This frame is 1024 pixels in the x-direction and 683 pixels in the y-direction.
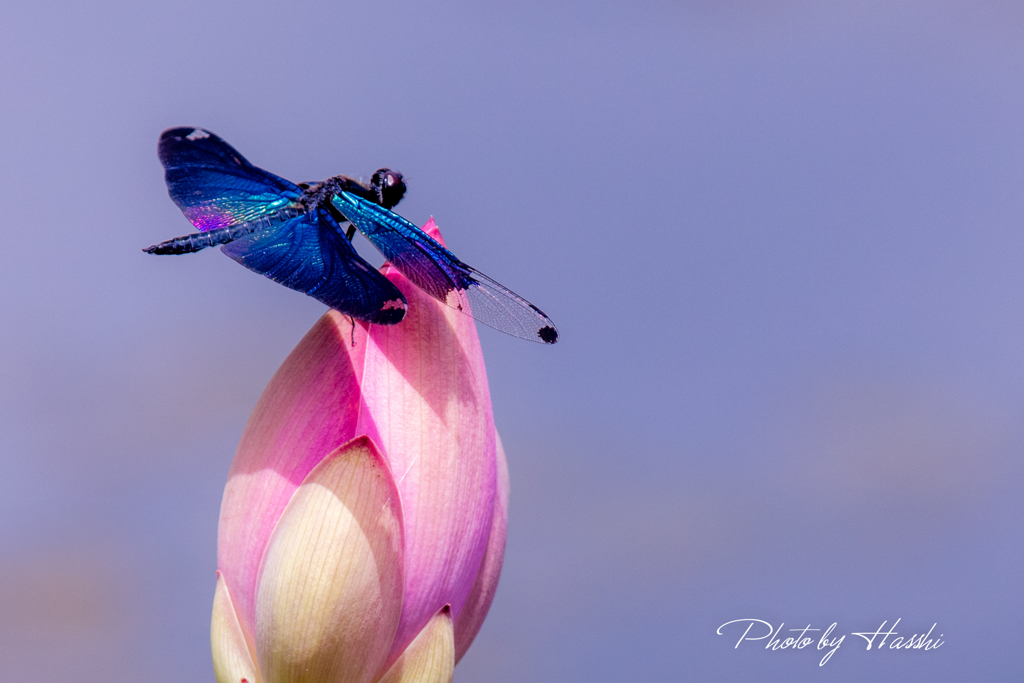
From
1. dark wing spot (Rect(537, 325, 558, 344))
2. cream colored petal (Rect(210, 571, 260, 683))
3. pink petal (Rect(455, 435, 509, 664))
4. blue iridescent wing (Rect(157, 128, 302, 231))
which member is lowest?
cream colored petal (Rect(210, 571, 260, 683))

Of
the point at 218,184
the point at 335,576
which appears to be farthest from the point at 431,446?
the point at 218,184

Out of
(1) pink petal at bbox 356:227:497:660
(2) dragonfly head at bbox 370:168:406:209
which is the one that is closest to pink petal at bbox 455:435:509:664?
(1) pink petal at bbox 356:227:497:660

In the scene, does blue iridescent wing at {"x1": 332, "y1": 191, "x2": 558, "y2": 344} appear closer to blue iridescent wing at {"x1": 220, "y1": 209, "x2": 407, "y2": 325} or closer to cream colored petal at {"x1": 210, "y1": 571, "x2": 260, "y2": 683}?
blue iridescent wing at {"x1": 220, "y1": 209, "x2": 407, "y2": 325}

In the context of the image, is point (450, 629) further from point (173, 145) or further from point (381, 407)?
point (173, 145)

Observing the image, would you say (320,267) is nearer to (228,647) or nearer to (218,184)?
(218,184)

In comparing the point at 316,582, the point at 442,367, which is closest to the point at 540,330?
the point at 442,367

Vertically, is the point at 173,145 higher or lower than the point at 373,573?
higher

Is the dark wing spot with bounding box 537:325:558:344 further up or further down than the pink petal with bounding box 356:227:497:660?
further up
